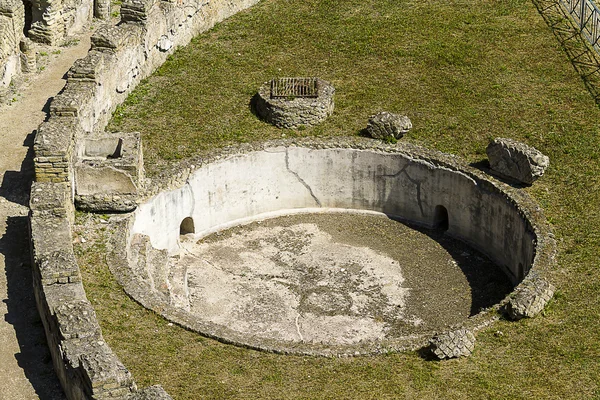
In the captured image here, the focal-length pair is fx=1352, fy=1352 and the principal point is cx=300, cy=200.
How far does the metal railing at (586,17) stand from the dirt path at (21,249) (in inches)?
525

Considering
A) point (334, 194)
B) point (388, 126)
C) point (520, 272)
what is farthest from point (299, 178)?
point (520, 272)

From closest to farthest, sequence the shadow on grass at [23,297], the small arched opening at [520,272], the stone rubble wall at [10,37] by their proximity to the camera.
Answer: the shadow on grass at [23,297]
the small arched opening at [520,272]
the stone rubble wall at [10,37]

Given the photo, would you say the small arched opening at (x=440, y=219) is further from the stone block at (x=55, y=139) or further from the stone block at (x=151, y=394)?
the stone block at (x=151, y=394)

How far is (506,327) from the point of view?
25.2 metres

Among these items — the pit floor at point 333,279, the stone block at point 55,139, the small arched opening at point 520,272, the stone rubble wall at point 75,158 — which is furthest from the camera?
the small arched opening at point 520,272

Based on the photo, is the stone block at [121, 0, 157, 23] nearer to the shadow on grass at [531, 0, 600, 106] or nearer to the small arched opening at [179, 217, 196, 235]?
the small arched opening at [179, 217, 196, 235]

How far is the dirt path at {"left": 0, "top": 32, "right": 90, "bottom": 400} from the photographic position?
77.7 feet

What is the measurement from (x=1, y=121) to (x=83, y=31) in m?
5.43

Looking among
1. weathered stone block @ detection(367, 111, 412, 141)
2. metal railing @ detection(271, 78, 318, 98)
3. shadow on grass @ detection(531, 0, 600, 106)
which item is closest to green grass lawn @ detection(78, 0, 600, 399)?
shadow on grass @ detection(531, 0, 600, 106)

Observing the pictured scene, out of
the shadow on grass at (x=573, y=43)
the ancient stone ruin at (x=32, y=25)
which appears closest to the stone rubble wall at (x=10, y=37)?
the ancient stone ruin at (x=32, y=25)

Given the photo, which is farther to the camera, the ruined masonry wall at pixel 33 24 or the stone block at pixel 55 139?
the ruined masonry wall at pixel 33 24

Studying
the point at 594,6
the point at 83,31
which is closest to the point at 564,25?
the point at 594,6

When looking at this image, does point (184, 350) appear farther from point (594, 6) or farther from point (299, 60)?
point (594, 6)

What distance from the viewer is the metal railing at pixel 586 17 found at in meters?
36.1
